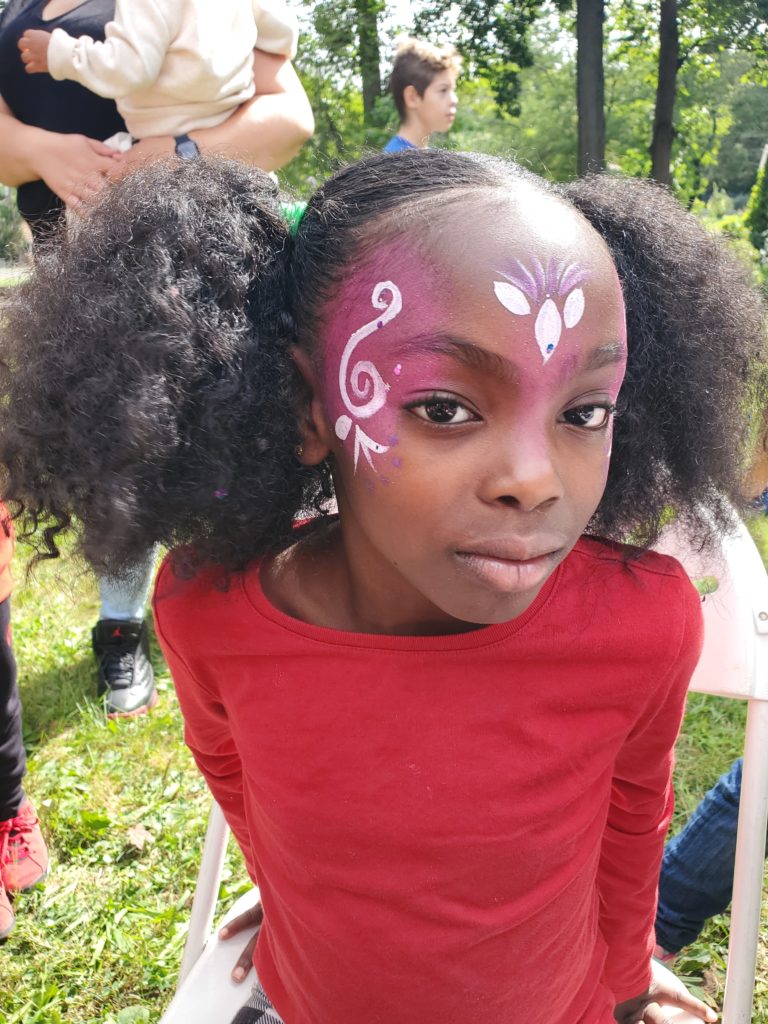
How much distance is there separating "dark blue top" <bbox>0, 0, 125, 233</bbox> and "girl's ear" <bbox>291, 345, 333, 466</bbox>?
1.52 meters

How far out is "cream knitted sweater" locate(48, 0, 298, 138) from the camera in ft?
7.11

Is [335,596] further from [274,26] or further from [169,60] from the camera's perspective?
[274,26]

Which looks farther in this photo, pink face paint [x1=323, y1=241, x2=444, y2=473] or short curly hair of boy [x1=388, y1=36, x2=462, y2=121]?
short curly hair of boy [x1=388, y1=36, x2=462, y2=121]

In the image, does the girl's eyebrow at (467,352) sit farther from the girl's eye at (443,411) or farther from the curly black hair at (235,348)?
the curly black hair at (235,348)

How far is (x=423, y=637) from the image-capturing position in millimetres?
1160

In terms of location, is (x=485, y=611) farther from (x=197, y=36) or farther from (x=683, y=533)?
(x=197, y=36)

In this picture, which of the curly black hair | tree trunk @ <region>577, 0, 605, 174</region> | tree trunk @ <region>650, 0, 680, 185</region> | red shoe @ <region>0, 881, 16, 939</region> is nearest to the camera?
the curly black hair

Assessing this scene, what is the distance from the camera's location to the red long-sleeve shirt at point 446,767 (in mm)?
1154

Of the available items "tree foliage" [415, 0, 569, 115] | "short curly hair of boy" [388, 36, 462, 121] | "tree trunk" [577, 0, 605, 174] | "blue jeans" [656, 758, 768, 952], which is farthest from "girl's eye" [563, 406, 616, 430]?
"tree foliage" [415, 0, 569, 115]

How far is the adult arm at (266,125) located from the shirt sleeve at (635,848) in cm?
173

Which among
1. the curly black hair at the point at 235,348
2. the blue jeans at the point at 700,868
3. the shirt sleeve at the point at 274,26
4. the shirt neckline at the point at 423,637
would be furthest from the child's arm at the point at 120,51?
the blue jeans at the point at 700,868

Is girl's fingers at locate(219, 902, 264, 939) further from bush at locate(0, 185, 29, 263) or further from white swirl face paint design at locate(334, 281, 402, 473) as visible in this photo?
bush at locate(0, 185, 29, 263)

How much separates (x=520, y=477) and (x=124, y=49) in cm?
178

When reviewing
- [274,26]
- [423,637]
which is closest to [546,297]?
[423,637]
